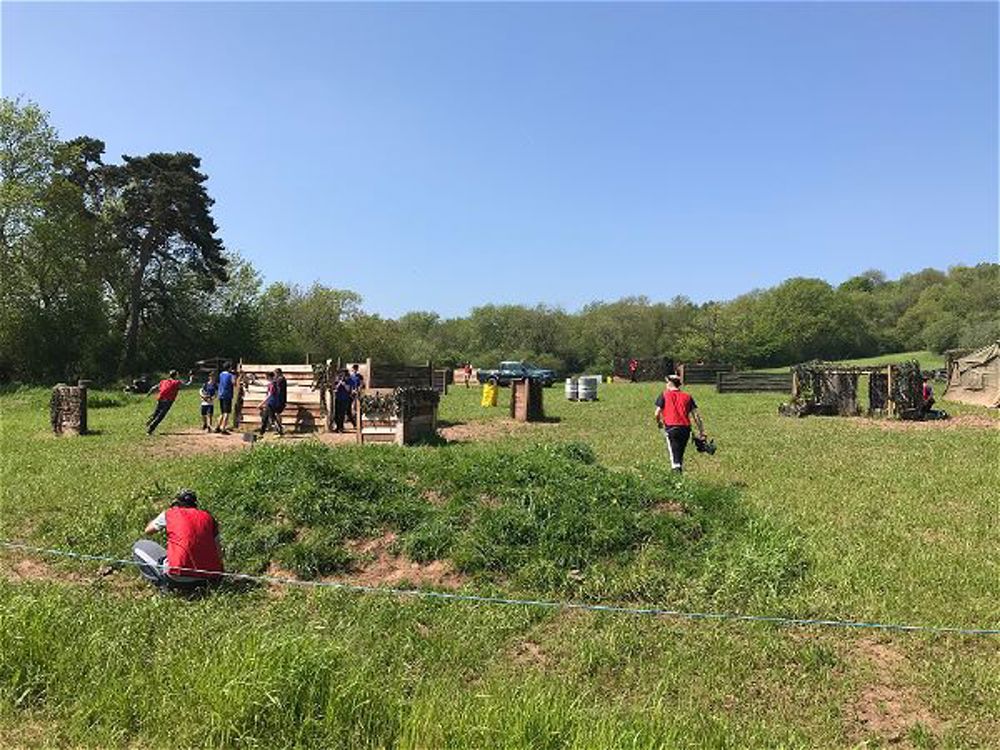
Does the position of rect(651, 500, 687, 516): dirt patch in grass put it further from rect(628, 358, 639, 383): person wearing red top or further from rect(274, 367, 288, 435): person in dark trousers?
rect(628, 358, 639, 383): person wearing red top

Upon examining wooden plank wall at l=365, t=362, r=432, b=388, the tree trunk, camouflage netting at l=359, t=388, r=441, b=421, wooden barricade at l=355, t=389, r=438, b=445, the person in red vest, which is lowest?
the person in red vest

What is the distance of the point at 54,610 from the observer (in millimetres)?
6148

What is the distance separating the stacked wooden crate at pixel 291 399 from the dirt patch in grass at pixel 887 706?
16.4 m

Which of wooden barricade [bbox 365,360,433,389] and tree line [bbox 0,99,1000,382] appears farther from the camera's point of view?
tree line [bbox 0,99,1000,382]

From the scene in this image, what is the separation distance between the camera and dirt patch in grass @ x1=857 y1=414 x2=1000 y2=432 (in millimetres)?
20372

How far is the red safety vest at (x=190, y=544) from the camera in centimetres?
722

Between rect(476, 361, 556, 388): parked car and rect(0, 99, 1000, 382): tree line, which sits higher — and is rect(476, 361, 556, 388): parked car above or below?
below

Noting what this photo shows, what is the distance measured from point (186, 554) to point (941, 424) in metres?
20.8

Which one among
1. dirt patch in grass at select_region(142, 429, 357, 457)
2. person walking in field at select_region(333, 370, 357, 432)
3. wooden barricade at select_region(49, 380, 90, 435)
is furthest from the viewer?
person walking in field at select_region(333, 370, 357, 432)

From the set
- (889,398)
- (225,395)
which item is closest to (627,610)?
(225,395)

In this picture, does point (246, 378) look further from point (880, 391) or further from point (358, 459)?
point (880, 391)

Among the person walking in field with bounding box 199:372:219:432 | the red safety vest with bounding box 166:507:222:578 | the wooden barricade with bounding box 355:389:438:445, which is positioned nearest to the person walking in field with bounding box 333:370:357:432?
the wooden barricade with bounding box 355:389:438:445

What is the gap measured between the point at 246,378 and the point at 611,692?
56.7 feet

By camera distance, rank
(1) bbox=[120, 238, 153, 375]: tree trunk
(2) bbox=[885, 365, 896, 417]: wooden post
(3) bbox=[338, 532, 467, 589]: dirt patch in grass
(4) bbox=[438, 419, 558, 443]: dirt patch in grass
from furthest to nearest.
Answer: (1) bbox=[120, 238, 153, 375]: tree trunk → (2) bbox=[885, 365, 896, 417]: wooden post → (4) bbox=[438, 419, 558, 443]: dirt patch in grass → (3) bbox=[338, 532, 467, 589]: dirt patch in grass
